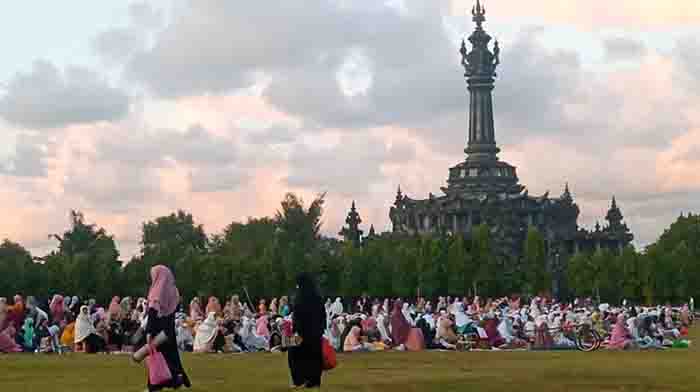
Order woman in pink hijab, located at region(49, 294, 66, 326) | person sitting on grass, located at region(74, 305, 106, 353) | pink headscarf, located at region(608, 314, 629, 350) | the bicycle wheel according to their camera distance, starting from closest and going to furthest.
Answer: person sitting on grass, located at region(74, 305, 106, 353)
the bicycle wheel
pink headscarf, located at region(608, 314, 629, 350)
woman in pink hijab, located at region(49, 294, 66, 326)

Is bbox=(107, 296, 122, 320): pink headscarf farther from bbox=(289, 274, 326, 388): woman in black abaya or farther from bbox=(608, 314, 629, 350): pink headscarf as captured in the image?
bbox=(289, 274, 326, 388): woman in black abaya

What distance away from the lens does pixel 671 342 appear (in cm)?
4412

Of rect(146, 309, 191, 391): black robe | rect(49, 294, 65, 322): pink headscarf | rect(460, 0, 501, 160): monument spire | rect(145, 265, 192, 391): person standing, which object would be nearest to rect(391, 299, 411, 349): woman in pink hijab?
rect(49, 294, 65, 322): pink headscarf

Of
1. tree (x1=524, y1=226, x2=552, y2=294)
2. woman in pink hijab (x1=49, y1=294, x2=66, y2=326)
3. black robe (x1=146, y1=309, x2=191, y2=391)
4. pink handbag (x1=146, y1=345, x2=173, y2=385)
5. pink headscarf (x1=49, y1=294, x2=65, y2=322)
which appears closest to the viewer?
pink handbag (x1=146, y1=345, x2=173, y2=385)

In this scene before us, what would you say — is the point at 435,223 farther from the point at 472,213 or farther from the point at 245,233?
the point at 245,233

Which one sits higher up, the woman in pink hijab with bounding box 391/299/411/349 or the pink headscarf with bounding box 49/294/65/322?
the pink headscarf with bounding box 49/294/65/322

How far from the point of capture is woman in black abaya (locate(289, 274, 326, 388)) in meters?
23.2

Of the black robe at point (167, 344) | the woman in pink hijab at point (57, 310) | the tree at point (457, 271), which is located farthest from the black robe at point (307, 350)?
the tree at point (457, 271)

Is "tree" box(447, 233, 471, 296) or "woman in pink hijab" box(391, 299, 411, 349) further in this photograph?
"tree" box(447, 233, 471, 296)

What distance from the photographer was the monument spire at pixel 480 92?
166m

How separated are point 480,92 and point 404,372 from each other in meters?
142

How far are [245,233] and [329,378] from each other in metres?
134

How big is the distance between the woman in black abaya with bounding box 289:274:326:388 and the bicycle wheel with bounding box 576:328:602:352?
1771cm

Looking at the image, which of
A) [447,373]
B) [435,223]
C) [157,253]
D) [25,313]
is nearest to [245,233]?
[435,223]
